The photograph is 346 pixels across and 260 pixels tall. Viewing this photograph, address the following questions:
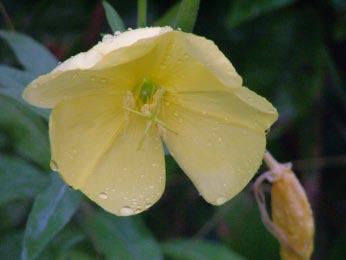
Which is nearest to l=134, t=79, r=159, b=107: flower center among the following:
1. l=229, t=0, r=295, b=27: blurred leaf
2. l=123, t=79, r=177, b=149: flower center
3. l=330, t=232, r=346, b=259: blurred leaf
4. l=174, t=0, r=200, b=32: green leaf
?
l=123, t=79, r=177, b=149: flower center

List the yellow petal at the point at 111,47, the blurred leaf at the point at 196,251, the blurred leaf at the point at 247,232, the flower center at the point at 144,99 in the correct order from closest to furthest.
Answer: the yellow petal at the point at 111,47
the flower center at the point at 144,99
the blurred leaf at the point at 196,251
the blurred leaf at the point at 247,232

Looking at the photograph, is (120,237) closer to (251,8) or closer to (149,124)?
(149,124)

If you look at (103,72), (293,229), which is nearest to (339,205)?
(293,229)

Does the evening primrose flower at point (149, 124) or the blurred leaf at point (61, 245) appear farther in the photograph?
the blurred leaf at point (61, 245)

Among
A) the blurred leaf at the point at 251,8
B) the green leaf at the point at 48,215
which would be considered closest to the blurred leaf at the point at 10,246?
the green leaf at the point at 48,215

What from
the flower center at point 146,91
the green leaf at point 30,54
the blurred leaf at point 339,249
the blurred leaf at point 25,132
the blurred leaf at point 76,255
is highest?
the flower center at point 146,91

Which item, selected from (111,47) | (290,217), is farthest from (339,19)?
(111,47)

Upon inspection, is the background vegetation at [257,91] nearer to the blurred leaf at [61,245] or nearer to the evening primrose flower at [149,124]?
the blurred leaf at [61,245]
